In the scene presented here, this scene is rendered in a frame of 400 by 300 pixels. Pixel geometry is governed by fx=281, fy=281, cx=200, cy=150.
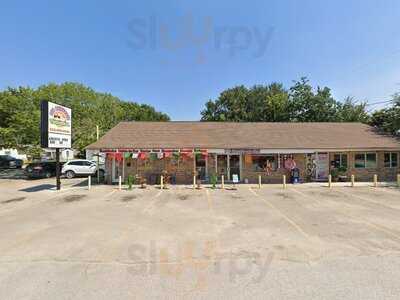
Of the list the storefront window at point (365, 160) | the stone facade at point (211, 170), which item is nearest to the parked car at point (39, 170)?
the stone facade at point (211, 170)

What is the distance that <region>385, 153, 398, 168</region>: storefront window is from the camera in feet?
70.0

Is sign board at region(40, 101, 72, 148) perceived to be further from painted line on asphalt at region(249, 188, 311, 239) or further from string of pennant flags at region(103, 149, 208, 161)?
painted line on asphalt at region(249, 188, 311, 239)

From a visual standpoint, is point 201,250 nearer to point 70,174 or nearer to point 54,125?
point 54,125

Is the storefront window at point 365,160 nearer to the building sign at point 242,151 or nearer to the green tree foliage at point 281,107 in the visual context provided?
the building sign at point 242,151

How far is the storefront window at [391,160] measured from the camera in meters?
21.3

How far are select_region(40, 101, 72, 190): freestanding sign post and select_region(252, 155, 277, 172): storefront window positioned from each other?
1285cm

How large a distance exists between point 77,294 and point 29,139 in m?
27.0

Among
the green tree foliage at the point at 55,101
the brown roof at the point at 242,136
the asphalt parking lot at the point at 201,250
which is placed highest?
the green tree foliage at the point at 55,101

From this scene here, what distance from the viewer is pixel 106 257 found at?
6.10 meters

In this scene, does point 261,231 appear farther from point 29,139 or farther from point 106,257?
point 29,139

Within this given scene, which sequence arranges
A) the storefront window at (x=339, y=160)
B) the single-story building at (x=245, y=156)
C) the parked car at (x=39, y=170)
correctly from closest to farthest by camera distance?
1. the single-story building at (x=245, y=156)
2. the storefront window at (x=339, y=160)
3. the parked car at (x=39, y=170)

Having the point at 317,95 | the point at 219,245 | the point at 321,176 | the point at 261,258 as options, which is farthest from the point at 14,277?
the point at 317,95

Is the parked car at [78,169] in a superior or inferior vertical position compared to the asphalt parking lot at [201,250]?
superior

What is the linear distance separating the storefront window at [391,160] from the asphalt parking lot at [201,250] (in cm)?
1076
